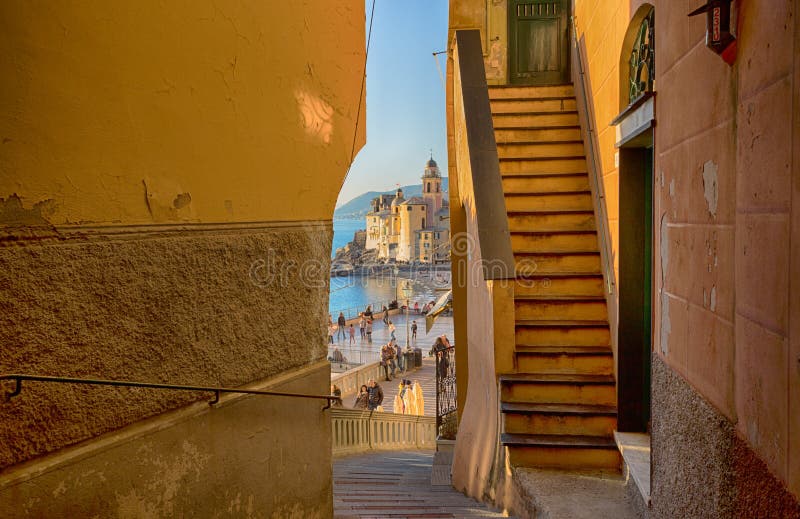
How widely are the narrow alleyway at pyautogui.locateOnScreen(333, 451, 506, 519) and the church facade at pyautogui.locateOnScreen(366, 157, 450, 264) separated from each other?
90206mm

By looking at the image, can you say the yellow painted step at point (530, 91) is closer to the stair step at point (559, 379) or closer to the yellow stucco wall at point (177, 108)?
the stair step at point (559, 379)

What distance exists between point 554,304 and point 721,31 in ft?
12.2

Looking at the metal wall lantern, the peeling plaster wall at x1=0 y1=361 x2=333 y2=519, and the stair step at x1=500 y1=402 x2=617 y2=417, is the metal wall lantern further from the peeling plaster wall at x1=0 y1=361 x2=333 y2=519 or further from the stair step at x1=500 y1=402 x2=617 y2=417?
the stair step at x1=500 y1=402 x2=617 y2=417

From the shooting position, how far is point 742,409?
207 cm

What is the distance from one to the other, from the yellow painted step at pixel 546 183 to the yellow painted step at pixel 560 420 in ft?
8.27

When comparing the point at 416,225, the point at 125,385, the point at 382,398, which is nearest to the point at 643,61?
the point at 125,385

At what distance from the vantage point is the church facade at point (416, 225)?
105438 millimetres

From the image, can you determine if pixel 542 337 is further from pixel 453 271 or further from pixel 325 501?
pixel 453 271

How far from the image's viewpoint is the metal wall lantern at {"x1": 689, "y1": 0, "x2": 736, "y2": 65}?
7.20 feet

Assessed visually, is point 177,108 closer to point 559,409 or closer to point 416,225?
point 559,409

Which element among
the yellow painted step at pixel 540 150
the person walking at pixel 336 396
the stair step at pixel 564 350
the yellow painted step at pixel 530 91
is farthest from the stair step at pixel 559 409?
the yellow painted step at pixel 530 91

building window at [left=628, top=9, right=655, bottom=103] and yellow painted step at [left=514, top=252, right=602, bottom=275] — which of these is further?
yellow painted step at [left=514, top=252, right=602, bottom=275]

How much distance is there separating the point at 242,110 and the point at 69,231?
0.86 metres

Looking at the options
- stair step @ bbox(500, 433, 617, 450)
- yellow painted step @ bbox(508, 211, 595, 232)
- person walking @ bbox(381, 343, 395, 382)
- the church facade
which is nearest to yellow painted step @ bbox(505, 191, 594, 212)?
yellow painted step @ bbox(508, 211, 595, 232)
